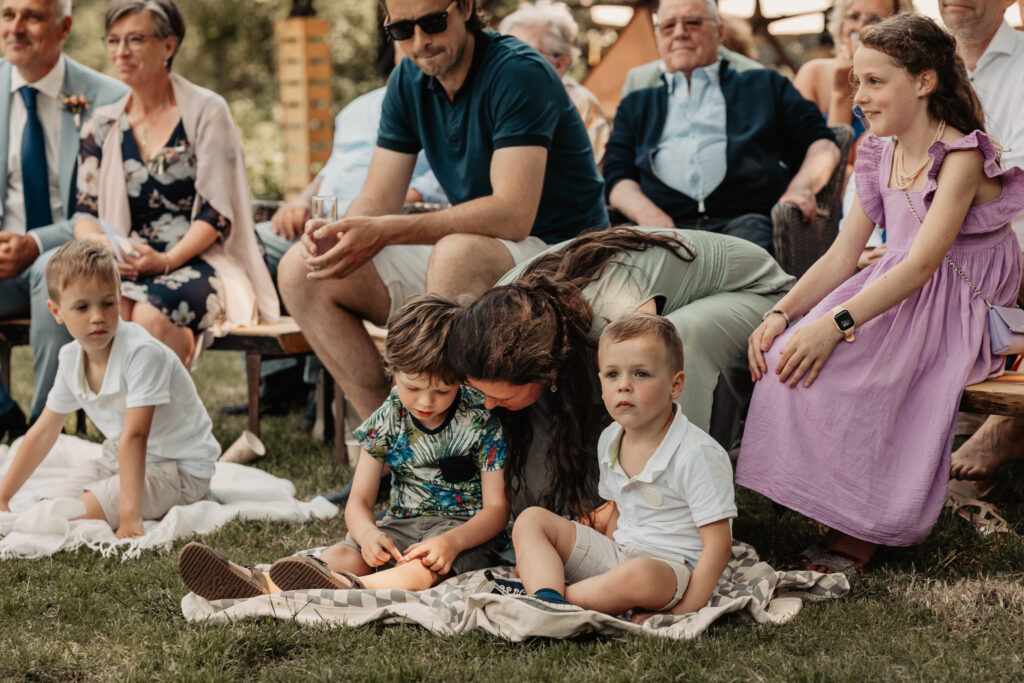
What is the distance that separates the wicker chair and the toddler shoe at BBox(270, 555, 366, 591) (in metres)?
2.59

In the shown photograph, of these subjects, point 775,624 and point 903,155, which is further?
point 903,155

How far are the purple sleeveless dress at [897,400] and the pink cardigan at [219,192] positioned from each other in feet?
8.54

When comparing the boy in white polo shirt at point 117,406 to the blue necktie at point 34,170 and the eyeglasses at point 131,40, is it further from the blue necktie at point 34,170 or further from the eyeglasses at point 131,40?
the blue necktie at point 34,170

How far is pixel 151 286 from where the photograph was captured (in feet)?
15.8

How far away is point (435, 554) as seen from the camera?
9.96ft

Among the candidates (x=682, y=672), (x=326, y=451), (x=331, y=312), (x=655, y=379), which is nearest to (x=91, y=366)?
(x=331, y=312)

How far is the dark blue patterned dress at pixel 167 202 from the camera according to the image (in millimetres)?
4914

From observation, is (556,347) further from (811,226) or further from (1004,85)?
(811,226)

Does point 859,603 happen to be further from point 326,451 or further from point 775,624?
point 326,451

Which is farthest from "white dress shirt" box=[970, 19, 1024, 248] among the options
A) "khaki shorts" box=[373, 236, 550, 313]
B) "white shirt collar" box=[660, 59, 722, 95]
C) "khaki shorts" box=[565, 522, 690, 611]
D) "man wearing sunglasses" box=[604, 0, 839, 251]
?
"khaki shorts" box=[565, 522, 690, 611]

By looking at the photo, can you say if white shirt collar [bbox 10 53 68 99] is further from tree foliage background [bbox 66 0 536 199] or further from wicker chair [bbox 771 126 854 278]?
tree foliage background [bbox 66 0 536 199]

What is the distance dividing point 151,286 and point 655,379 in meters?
2.71

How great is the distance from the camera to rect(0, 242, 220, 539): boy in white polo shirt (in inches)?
149

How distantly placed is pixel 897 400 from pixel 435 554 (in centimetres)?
135
